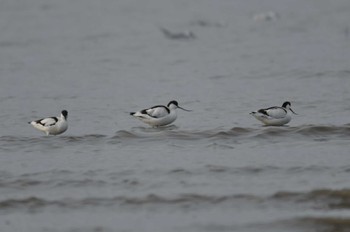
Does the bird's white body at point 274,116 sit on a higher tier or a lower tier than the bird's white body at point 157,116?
lower

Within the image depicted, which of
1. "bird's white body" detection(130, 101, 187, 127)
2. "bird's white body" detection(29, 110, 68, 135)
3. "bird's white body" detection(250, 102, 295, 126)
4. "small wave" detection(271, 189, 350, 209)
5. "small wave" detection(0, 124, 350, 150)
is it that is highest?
"bird's white body" detection(130, 101, 187, 127)

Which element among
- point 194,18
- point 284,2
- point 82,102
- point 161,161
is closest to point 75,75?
point 82,102

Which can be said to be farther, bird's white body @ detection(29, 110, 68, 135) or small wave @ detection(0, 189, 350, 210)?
bird's white body @ detection(29, 110, 68, 135)

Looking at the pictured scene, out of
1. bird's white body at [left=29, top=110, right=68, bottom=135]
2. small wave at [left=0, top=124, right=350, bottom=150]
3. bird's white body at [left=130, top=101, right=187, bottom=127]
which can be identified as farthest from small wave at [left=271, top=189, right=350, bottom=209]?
Answer: bird's white body at [left=130, top=101, right=187, bottom=127]

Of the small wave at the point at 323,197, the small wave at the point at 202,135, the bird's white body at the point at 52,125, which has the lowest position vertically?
the small wave at the point at 323,197

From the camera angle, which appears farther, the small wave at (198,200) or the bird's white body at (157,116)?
the bird's white body at (157,116)

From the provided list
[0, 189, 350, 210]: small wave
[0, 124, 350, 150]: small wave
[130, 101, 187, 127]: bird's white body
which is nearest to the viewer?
[0, 189, 350, 210]: small wave

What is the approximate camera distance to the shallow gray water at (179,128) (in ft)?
37.0

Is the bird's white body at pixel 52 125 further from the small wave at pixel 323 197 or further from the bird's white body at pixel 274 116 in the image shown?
the small wave at pixel 323 197

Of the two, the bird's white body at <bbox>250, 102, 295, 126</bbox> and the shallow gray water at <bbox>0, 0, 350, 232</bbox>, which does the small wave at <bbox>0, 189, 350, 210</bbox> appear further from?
the bird's white body at <bbox>250, 102, 295, 126</bbox>

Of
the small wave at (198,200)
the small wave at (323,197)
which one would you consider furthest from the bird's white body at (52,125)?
the small wave at (323,197)

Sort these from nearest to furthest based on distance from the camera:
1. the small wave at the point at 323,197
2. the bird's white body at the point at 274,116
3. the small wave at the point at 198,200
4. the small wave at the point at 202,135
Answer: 1. the small wave at the point at 323,197
2. the small wave at the point at 198,200
3. the small wave at the point at 202,135
4. the bird's white body at the point at 274,116

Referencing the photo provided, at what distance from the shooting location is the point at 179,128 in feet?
56.3

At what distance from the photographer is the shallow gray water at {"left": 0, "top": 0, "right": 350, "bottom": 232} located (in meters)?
11.3
